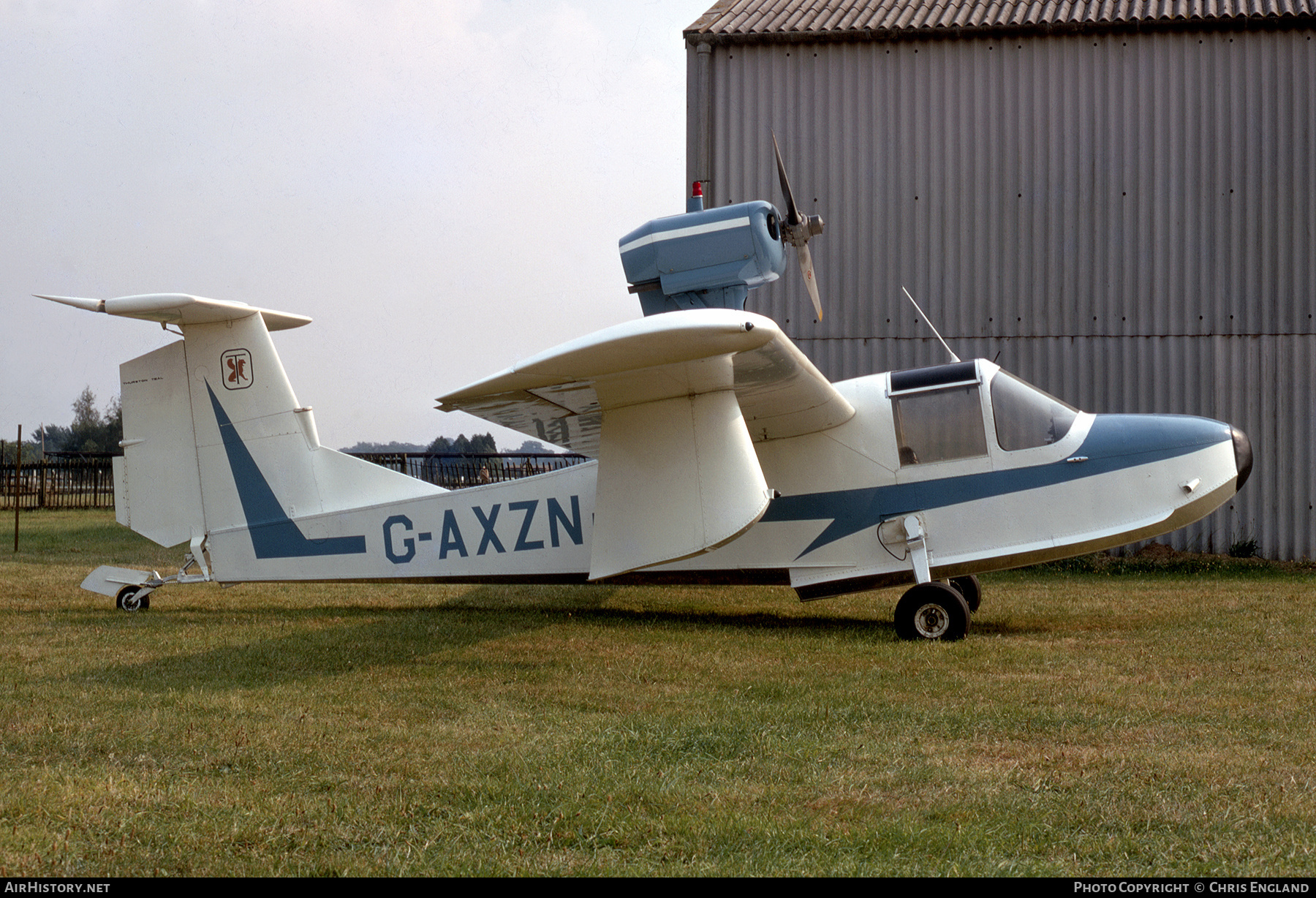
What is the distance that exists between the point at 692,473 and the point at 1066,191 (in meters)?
9.78

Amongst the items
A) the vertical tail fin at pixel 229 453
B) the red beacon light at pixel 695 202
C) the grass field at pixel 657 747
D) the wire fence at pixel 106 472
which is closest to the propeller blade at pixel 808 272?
the red beacon light at pixel 695 202

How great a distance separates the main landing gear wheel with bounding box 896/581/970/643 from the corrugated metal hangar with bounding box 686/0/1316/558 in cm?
702

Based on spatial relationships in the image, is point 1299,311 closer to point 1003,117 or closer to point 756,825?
point 1003,117

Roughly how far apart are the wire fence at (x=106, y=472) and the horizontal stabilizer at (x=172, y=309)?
12171 mm

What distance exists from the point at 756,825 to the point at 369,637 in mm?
4693

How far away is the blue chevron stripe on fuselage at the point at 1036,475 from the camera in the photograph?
7258mm

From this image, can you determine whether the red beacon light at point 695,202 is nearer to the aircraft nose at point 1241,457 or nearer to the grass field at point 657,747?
the grass field at point 657,747

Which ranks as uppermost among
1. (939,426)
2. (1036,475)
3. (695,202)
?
(695,202)

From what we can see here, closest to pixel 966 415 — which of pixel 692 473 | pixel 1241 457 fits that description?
pixel 1241 457

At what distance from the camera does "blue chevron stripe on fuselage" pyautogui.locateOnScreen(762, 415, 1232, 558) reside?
7.26 metres

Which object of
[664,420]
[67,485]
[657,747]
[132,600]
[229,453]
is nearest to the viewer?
[657,747]

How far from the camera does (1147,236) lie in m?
13.4

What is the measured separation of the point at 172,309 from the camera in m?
7.64

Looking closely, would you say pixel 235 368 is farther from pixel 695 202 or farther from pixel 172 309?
pixel 695 202
